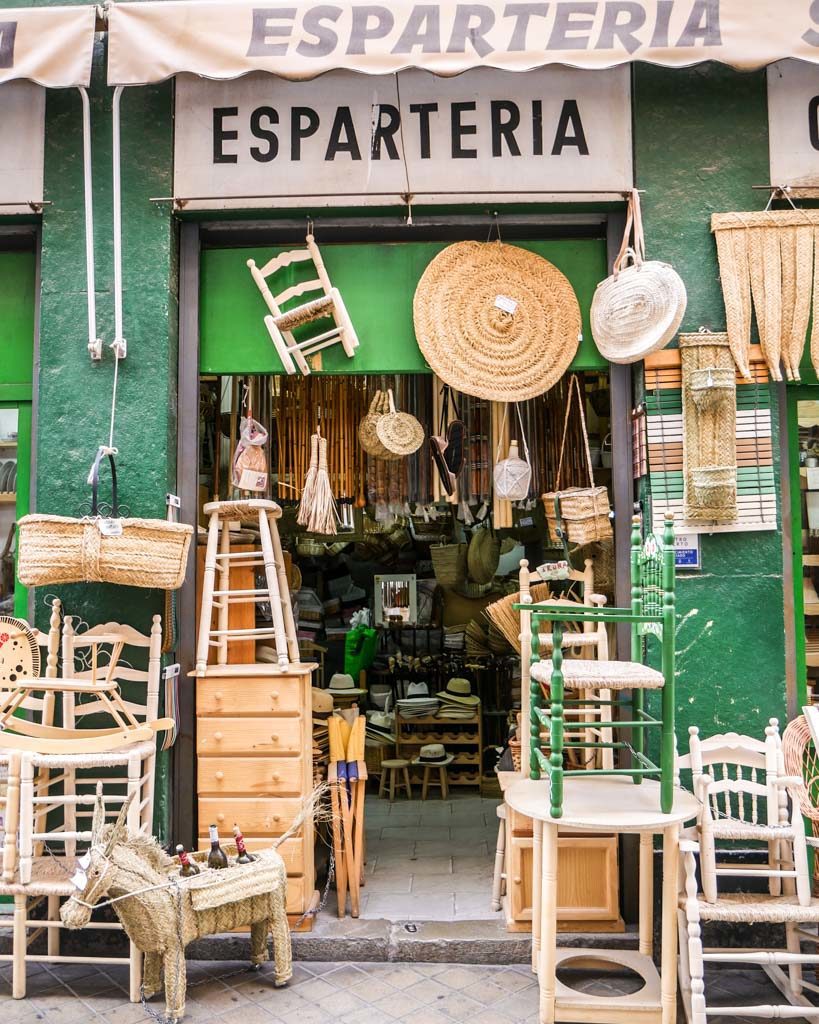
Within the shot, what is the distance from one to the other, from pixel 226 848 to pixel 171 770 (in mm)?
550

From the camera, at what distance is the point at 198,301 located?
5.05 meters

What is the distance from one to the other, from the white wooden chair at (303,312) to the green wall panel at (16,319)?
1276mm

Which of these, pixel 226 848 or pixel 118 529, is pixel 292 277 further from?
pixel 226 848

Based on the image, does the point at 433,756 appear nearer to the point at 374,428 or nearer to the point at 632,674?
the point at 374,428

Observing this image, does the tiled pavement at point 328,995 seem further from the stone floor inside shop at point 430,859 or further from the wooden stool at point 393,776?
the wooden stool at point 393,776

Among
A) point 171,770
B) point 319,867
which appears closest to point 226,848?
point 171,770

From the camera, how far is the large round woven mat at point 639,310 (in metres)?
4.50

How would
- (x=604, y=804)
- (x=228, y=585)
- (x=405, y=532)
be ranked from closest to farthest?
1. (x=604, y=804)
2. (x=228, y=585)
3. (x=405, y=532)

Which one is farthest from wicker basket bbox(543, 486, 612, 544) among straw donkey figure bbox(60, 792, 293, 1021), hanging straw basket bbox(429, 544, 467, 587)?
hanging straw basket bbox(429, 544, 467, 587)

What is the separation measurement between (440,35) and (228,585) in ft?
10.1

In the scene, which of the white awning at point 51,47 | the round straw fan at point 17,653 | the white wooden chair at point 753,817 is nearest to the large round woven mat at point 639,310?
the white wooden chair at point 753,817

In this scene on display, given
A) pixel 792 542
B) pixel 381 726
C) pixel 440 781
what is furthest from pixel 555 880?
pixel 381 726

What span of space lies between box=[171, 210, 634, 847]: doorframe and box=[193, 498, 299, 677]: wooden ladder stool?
0.14 meters

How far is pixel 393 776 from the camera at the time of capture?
7359mm
